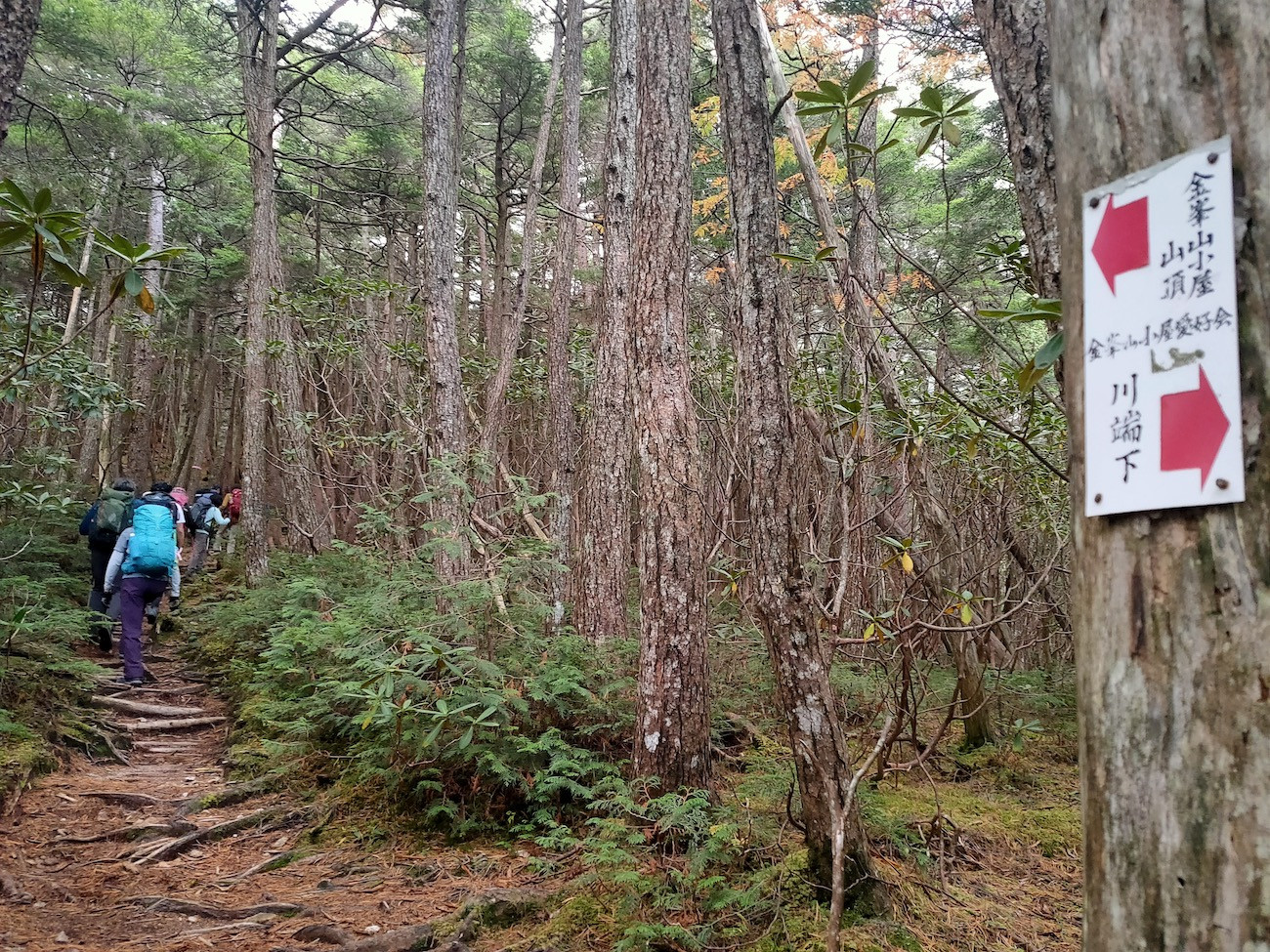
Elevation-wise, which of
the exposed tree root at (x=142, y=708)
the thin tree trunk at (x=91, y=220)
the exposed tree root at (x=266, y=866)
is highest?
the thin tree trunk at (x=91, y=220)

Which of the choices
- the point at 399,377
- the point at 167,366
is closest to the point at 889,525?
the point at 399,377

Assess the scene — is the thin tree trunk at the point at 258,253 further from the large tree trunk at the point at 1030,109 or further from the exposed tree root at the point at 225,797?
the large tree trunk at the point at 1030,109

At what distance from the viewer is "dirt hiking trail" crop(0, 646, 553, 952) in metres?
3.16

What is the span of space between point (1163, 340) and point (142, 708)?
7784mm

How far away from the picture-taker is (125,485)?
7.82 m

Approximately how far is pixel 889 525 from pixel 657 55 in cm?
335

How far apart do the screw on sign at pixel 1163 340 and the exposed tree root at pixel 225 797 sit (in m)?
5.28

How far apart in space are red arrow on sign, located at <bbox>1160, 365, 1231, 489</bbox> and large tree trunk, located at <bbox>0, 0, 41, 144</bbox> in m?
4.41

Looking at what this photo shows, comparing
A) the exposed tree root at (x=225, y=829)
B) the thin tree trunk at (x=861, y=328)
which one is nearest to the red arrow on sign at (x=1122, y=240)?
the thin tree trunk at (x=861, y=328)

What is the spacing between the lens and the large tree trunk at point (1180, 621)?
0.97 meters

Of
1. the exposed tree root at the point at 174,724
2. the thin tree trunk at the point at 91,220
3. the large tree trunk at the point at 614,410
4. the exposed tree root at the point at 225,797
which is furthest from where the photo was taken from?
the thin tree trunk at the point at 91,220

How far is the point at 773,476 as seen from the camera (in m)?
3.09

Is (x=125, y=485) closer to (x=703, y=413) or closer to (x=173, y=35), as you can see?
(x=703, y=413)

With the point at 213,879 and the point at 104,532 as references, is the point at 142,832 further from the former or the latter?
the point at 104,532
